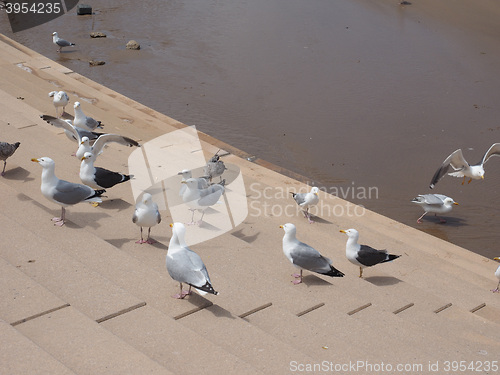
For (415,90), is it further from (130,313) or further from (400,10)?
(130,313)

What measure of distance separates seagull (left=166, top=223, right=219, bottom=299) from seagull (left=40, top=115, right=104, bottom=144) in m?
3.75

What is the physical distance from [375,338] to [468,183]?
624cm

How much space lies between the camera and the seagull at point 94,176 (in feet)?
25.6

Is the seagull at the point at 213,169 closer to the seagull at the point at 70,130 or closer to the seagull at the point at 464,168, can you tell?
the seagull at the point at 70,130

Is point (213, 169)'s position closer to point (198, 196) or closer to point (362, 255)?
point (198, 196)

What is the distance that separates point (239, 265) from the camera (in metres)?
6.40

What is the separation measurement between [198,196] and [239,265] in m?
1.58

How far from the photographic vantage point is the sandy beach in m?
4.63

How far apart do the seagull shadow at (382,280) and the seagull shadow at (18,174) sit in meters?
4.25

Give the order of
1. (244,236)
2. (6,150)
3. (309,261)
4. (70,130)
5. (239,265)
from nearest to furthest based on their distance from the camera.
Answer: (239,265) < (309,261) < (244,236) < (6,150) < (70,130)

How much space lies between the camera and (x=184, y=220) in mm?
7836

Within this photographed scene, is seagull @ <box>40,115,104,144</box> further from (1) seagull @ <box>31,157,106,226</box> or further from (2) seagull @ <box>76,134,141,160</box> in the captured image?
(1) seagull @ <box>31,157,106,226</box>

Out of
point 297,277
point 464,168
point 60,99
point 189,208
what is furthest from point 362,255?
point 60,99

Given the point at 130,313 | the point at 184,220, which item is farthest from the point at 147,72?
the point at 130,313
